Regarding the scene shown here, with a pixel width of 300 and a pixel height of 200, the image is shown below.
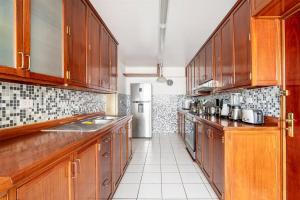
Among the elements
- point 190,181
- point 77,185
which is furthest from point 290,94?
point 77,185

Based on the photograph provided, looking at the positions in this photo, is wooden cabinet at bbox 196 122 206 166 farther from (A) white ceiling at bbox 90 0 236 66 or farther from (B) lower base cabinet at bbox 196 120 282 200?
(A) white ceiling at bbox 90 0 236 66

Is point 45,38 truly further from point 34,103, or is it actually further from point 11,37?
point 34,103

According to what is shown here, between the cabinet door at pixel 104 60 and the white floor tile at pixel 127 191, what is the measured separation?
4.93 feet

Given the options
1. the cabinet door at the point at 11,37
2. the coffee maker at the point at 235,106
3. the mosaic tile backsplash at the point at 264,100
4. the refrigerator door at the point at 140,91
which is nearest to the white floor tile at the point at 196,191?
the coffee maker at the point at 235,106

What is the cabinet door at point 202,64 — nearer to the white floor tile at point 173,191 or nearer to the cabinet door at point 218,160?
the cabinet door at point 218,160

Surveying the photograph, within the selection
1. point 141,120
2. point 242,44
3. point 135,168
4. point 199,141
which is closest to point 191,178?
point 199,141

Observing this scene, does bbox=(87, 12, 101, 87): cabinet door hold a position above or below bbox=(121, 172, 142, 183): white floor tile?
above

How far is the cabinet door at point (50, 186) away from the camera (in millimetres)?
854

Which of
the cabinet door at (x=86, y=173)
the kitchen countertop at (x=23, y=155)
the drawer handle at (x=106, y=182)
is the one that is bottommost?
the drawer handle at (x=106, y=182)

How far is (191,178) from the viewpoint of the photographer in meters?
2.98

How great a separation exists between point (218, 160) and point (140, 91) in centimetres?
432

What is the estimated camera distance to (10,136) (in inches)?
58.0

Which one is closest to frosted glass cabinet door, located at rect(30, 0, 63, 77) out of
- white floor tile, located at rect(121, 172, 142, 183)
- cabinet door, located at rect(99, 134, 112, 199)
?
cabinet door, located at rect(99, 134, 112, 199)

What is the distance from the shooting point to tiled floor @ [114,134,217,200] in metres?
2.48
